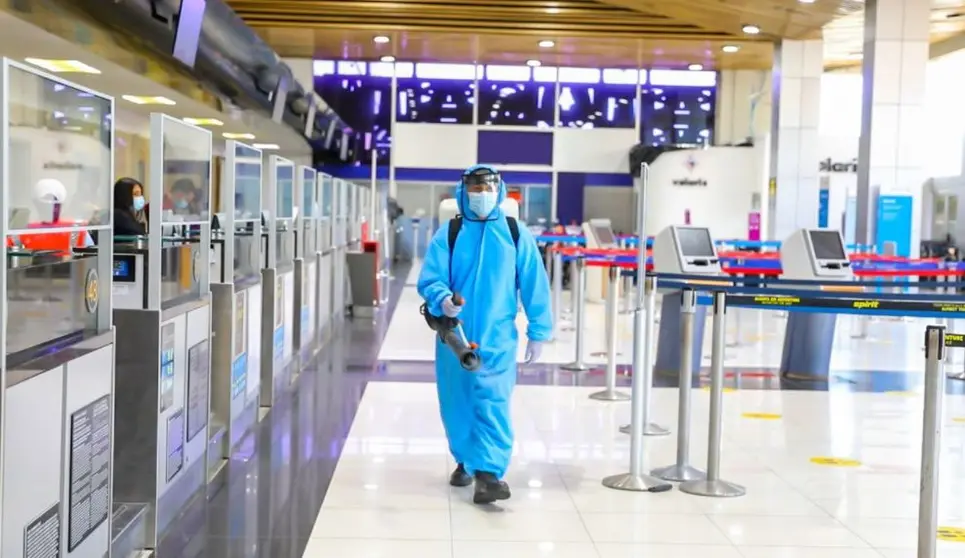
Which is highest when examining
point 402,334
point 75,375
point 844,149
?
point 844,149

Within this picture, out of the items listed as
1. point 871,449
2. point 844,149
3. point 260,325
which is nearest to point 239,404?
point 260,325

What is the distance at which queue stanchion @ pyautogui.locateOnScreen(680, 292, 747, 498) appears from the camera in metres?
5.29

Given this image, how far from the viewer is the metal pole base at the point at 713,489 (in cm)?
537

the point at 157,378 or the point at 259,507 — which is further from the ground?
the point at 157,378

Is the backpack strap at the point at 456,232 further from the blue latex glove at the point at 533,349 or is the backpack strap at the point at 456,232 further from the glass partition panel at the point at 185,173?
the glass partition panel at the point at 185,173

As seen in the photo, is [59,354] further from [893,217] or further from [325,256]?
[893,217]

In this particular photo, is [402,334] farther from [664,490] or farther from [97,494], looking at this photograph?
[97,494]

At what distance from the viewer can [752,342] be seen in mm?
12633

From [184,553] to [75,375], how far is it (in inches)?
48.6

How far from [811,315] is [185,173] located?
6.05 metres

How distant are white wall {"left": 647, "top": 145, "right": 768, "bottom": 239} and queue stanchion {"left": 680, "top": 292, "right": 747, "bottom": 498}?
1828 centimetres

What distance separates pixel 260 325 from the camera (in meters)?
7.20

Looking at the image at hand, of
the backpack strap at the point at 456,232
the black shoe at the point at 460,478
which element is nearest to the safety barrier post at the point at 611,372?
the black shoe at the point at 460,478

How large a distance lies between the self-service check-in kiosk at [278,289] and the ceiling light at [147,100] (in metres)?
6.31
